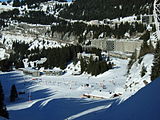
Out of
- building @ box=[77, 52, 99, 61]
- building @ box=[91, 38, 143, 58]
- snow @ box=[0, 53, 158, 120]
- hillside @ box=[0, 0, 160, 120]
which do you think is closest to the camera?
snow @ box=[0, 53, 158, 120]

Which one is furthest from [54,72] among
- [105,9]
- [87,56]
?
[105,9]

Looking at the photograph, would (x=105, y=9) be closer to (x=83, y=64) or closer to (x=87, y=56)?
(x=87, y=56)

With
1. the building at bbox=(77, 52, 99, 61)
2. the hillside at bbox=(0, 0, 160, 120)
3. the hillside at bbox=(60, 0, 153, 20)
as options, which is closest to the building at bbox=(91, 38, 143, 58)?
the hillside at bbox=(0, 0, 160, 120)

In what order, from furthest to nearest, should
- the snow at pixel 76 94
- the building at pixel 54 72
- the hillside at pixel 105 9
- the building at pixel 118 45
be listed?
the hillside at pixel 105 9 → the building at pixel 118 45 → the building at pixel 54 72 → the snow at pixel 76 94

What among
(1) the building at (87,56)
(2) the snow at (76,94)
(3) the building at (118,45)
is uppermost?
(3) the building at (118,45)

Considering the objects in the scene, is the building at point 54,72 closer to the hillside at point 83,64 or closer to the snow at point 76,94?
the hillside at point 83,64

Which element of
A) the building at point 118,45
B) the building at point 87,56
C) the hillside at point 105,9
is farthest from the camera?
the hillside at point 105,9

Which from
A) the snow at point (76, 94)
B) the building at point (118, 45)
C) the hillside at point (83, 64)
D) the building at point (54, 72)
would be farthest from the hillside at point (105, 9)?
the snow at point (76, 94)

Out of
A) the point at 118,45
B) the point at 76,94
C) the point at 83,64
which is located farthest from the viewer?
the point at 118,45

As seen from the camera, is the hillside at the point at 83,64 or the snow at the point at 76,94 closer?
the snow at the point at 76,94

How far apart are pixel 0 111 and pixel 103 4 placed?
127m

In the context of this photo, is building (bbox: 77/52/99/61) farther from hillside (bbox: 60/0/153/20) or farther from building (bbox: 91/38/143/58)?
hillside (bbox: 60/0/153/20)

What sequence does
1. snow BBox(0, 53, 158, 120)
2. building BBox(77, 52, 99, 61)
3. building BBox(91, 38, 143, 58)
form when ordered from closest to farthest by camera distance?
snow BBox(0, 53, 158, 120)
building BBox(77, 52, 99, 61)
building BBox(91, 38, 143, 58)

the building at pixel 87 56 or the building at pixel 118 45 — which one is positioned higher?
the building at pixel 118 45
